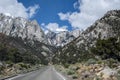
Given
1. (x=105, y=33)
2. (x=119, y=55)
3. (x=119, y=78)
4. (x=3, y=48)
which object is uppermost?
(x=105, y=33)

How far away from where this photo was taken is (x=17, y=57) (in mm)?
110438

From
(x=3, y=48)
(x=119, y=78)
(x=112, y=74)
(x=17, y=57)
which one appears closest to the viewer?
(x=119, y=78)

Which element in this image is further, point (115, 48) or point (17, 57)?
point (17, 57)

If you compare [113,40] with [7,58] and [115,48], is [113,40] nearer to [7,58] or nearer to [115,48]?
[115,48]

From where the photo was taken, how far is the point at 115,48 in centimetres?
6988

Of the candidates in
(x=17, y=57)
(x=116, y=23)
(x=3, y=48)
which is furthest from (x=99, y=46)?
(x=116, y=23)

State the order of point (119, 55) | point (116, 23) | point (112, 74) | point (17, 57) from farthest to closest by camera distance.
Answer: point (116, 23) → point (17, 57) → point (119, 55) → point (112, 74)

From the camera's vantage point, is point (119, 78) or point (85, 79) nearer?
point (119, 78)

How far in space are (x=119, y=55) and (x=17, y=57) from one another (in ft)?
170

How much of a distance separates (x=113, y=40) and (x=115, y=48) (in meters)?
2.64

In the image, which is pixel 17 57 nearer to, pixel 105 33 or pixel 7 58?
pixel 7 58

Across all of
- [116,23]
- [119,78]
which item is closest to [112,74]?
[119,78]

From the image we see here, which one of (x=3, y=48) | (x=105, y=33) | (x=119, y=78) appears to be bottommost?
(x=119, y=78)

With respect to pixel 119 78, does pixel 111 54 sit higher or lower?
higher
